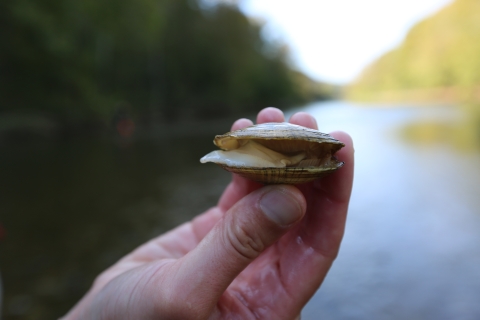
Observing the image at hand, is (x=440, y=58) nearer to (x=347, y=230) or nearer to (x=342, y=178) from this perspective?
(x=347, y=230)

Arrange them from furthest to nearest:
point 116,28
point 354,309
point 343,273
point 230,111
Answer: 1. point 230,111
2. point 116,28
3. point 343,273
4. point 354,309

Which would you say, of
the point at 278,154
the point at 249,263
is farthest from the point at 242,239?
the point at 278,154

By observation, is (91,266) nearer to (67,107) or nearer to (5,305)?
(5,305)

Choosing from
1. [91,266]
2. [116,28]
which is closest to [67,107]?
[116,28]

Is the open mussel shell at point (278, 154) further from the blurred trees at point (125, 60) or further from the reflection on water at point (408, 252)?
the blurred trees at point (125, 60)

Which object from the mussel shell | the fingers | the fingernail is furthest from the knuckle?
the fingers

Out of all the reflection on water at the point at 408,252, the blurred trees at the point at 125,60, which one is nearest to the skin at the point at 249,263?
the reflection on water at the point at 408,252

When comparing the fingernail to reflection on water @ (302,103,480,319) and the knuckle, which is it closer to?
the knuckle
